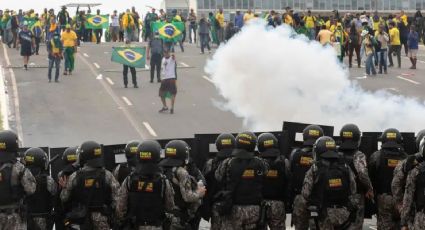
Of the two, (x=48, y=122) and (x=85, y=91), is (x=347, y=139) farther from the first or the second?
(x=85, y=91)

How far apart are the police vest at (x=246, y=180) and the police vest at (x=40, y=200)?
232 cm

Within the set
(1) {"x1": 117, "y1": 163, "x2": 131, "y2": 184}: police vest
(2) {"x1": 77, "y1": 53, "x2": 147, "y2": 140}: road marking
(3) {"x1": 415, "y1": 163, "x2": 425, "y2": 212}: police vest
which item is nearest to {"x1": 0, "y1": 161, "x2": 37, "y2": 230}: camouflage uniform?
(1) {"x1": 117, "y1": 163, "x2": 131, "y2": 184}: police vest

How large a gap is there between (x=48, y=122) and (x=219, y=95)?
674cm

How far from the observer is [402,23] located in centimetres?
3816

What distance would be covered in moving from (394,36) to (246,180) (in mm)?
24591

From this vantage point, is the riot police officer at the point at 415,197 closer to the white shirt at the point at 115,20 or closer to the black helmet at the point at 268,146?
the black helmet at the point at 268,146

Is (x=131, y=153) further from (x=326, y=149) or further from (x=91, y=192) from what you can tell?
(x=326, y=149)

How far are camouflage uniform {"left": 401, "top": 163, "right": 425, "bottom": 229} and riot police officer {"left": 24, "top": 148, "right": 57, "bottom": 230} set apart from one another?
171 inches

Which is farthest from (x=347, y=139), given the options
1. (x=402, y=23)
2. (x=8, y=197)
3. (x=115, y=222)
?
(x=402, y=23)

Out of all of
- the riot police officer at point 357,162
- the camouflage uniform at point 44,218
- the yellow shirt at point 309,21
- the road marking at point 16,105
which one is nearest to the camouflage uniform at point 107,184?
the camouflage uniform at point 44,218

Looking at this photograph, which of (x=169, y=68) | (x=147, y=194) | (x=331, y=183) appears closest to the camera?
(x=147, y=194)

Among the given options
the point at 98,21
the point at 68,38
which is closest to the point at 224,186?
the point at 68,38

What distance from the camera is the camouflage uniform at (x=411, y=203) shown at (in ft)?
31.9

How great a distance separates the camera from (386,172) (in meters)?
11.4
